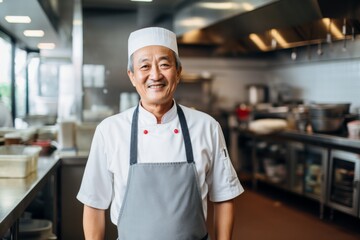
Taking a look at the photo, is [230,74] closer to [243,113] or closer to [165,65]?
[243,113]

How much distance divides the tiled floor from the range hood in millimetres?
1940

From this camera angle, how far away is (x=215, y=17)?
15.2 ft

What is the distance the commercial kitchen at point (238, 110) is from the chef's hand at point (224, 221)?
34.5 inches

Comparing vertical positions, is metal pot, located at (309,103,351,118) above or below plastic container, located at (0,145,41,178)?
above

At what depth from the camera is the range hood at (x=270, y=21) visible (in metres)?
3.64

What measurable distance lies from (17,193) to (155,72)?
1033mm

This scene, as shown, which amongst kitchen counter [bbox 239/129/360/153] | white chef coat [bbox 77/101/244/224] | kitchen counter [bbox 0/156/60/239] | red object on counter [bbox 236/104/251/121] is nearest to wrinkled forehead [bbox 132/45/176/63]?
white chef coat [bbox 77/101/244/224]

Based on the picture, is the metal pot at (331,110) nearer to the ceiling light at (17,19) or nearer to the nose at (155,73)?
the ceiling light at (17,19)

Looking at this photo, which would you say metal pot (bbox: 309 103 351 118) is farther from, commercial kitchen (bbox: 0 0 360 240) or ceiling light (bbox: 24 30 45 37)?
ceiling light (bbox: 24 30 45 37)

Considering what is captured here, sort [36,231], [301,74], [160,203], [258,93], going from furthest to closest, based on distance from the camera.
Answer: [258,93], [301,74], [36,231], [160,203]

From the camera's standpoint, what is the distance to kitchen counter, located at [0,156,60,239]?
1.75 m

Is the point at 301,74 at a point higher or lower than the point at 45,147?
higher

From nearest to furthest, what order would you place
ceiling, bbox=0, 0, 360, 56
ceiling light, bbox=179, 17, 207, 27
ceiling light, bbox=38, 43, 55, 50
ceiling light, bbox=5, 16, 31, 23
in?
ceiling light, bbox=5, 16, 31, 23 < ceiling, bbox=0, 0, 360, 56 < ceiling light, bbox=38, 43, 55, 50 < ceiling light, bbox=179, 17, 207, 27

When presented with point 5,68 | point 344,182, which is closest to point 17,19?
point 5,68
